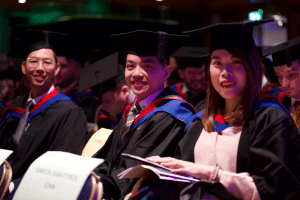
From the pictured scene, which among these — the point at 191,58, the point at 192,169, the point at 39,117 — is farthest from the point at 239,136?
the point at 191,58

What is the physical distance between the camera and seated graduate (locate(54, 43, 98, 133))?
5020 mm

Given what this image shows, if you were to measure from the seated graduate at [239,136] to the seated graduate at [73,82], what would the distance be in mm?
3005

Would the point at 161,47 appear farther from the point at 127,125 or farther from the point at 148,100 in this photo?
the point at 127,125

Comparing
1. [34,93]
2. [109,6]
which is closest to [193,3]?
[109,6]

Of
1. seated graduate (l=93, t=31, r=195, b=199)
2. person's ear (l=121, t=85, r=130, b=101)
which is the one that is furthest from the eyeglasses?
seated graduate (l=93, t=31, r=195, b=199)

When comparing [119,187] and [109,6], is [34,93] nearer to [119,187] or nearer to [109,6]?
[119,187]

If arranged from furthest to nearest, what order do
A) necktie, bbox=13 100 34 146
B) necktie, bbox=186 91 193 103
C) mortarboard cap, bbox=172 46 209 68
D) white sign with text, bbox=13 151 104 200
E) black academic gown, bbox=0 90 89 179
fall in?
necktie, bbox=186 91 193 103 → mortarboard cap, bbox=172 46 209 68 → necktie, bbox=13 100 34 146 → black academic gown, bbox=0 90 89 179 → white sign with text, bbox=13 151 104 200

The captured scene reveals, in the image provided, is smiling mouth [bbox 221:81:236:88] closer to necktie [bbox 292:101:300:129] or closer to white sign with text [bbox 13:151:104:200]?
white sign with text [bbox 13:151:104:200]

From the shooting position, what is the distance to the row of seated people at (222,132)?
5.80 ft

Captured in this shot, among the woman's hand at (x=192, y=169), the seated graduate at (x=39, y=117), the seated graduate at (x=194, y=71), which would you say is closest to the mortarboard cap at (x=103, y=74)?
the seated graduate at (x=39, y=117)

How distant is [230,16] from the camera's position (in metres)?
9.91

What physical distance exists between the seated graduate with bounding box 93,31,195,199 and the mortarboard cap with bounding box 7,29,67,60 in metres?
1.26

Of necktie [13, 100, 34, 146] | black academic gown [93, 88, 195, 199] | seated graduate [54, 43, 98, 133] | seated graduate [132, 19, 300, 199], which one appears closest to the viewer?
seated graduate [132, 19, 300, 199]

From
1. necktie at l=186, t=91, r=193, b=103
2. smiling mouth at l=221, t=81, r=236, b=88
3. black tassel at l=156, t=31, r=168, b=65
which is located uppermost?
black tassel at l=156, t=31, r=168, b=65
